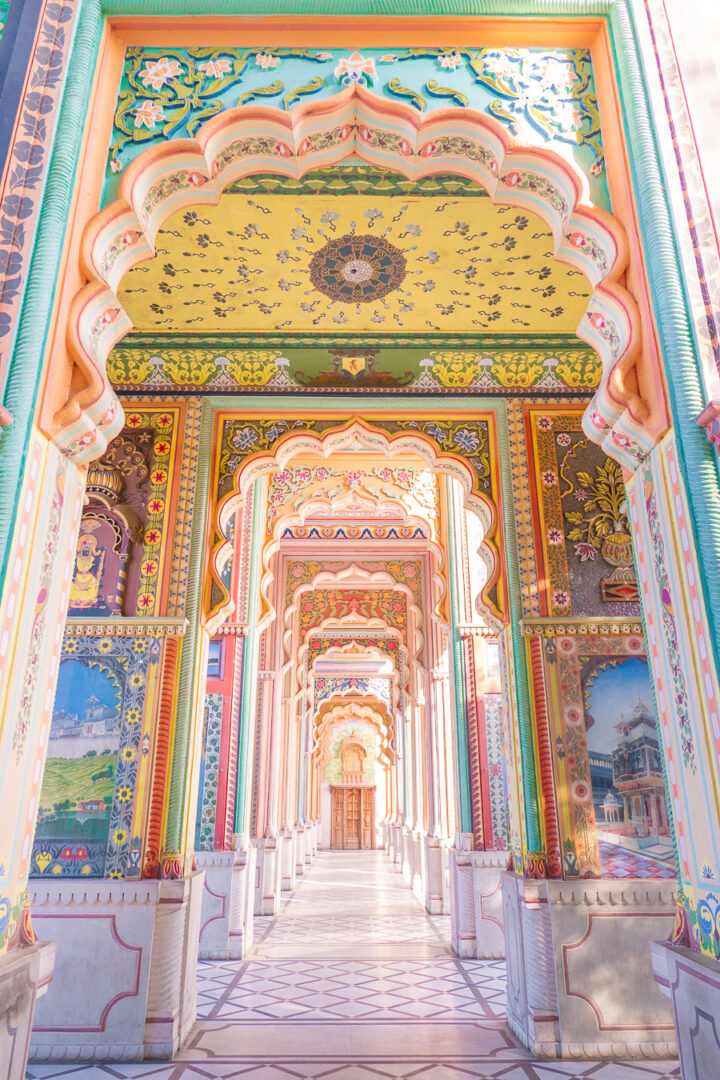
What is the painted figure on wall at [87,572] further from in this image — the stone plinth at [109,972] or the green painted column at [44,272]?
the green painted column at [44,272]

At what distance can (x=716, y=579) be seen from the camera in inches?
76.0

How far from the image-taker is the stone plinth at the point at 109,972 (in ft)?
12.3

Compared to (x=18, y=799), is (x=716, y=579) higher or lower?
higher

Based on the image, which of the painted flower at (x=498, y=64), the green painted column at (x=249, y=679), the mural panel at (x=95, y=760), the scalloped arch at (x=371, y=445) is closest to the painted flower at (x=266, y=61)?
the painted flower at (x=498, y=64)

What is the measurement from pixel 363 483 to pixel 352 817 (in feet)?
57.0

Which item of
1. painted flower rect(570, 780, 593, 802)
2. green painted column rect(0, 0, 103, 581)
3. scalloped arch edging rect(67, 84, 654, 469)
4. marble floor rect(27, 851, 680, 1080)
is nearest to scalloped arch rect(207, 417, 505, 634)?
painted flower rect(570, 780, 593, 802)

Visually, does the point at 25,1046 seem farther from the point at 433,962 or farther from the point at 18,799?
the point at 433,962

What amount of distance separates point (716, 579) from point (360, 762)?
21.8m

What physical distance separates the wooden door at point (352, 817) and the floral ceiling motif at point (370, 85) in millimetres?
21439

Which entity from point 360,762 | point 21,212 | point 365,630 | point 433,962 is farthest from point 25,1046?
point 360,762

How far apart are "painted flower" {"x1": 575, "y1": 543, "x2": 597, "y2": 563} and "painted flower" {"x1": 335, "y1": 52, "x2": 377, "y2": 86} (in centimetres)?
285

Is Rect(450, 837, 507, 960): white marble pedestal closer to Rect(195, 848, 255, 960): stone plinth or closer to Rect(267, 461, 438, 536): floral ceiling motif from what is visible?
Rect(195, 848, 255, 960): stone plinth

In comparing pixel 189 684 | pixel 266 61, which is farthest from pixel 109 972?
pixel 266 61

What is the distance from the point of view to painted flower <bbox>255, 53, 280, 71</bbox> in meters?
2.78
